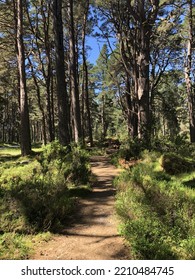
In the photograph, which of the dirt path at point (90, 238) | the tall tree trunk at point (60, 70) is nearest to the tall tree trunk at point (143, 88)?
the tall tree trunk at point (60, 70)

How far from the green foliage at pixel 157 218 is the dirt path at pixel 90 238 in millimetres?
270

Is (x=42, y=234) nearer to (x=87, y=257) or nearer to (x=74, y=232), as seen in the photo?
(x=74, y=232)

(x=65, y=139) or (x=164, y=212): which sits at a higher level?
(x=65, y=139)

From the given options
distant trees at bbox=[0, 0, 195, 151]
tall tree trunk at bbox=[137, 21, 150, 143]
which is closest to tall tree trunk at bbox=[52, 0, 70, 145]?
distant trees at bbox=[0, 0, 195, 151]

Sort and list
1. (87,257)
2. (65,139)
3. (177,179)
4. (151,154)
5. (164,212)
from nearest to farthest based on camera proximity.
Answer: (87,257) < (164,212) < (177,179) < (151,154) < (65,139)

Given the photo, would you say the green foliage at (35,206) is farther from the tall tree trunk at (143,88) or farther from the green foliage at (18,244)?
the tall tree trunk at (143,88)

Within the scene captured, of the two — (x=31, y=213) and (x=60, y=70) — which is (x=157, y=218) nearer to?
(x=31, y=213)

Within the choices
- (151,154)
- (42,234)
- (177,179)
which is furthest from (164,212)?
(151,154)

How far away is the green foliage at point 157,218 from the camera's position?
3990mm

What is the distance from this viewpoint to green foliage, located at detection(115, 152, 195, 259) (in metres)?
3.99

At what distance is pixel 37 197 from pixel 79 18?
20610 mm

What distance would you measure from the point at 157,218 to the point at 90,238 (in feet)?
3.95

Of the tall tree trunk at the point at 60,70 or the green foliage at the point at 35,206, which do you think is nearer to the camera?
the green foliage at the point at 35,206
